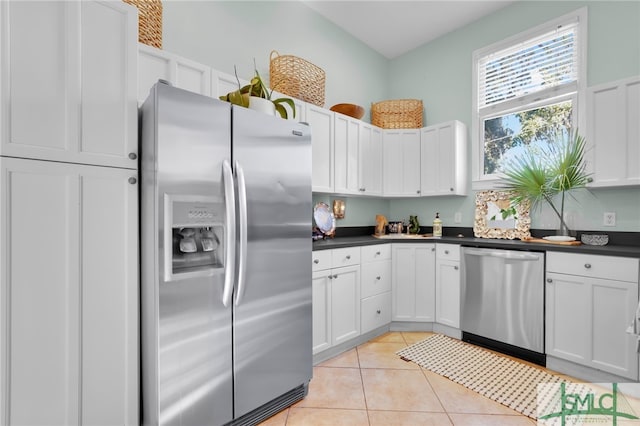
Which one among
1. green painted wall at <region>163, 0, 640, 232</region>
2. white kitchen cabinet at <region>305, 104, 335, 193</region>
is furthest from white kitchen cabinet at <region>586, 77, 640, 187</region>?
white kitchen cabinet at <region>305, 104, 335, 193</region>

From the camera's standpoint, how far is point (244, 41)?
9.05 ft

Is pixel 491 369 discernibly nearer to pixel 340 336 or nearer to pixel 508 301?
pixel 508 301

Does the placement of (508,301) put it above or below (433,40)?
below

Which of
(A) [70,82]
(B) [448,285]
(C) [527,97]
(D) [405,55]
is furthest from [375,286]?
(D) [405,55]

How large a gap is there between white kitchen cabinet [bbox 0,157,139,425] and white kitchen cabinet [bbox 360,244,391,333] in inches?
74.2

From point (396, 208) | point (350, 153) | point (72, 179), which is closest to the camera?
point (72, 179)

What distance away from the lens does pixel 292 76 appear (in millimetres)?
2717

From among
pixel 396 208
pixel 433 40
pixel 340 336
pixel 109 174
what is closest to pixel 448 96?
Result: pixel 433 40

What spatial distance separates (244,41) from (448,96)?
2386mm

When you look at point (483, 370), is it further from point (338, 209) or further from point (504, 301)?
point (338, 209)

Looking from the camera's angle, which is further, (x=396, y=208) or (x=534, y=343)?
(x=396, y=208)

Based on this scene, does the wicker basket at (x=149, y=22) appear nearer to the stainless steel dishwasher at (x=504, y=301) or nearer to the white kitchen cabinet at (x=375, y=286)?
the white kitchen cabinet at (x=375, y=286)

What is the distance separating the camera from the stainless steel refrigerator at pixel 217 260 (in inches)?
54.4

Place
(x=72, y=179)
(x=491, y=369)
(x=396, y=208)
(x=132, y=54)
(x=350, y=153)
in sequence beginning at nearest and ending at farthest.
→ (x=72, y=179) → (x=132, y=54) → (x=491, y=369) → (x=350, y=153) → (x=396, y=208)
